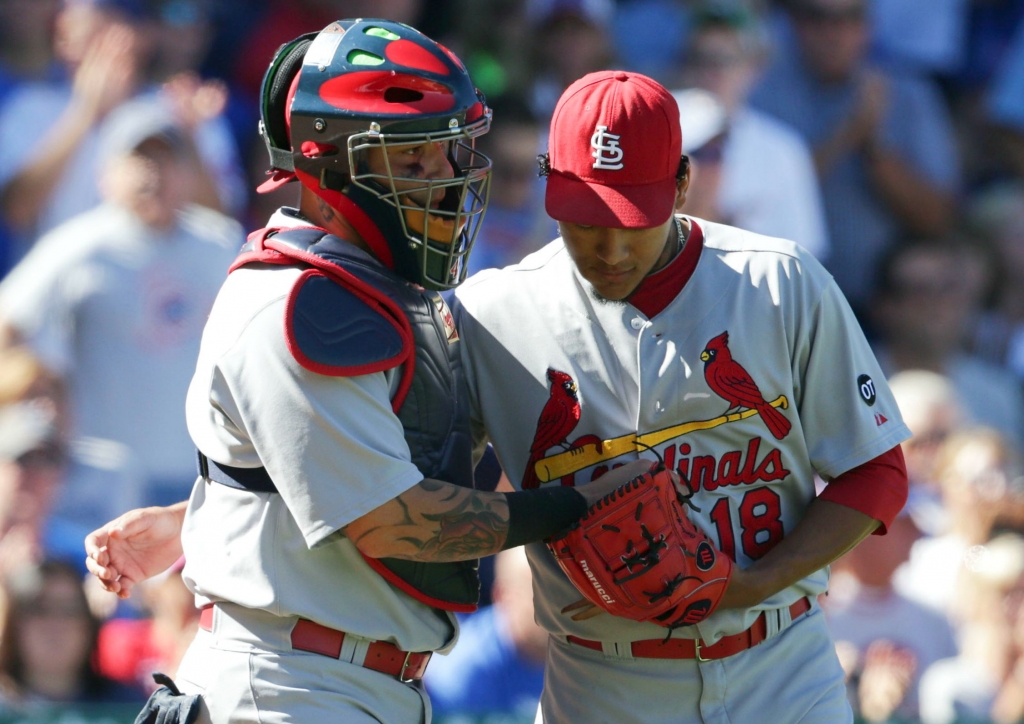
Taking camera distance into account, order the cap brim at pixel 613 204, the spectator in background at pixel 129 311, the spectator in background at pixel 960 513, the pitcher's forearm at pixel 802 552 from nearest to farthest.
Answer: the cap brim at pixel 613 204, the pitcher's forearm at pixel 802 552, the spectator in background at pixel 960 513, the spectator in background at pixel 129 311

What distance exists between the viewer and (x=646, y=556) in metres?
2.75

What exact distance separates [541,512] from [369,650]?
0.43 meters

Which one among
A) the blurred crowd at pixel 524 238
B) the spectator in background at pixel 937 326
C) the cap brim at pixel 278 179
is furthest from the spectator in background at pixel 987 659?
the cap brim at pixel 278 179

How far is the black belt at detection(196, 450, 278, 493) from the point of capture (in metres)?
2.67

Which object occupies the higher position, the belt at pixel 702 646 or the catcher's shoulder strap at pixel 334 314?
the catcher's shoulder strap at pixel 334 314

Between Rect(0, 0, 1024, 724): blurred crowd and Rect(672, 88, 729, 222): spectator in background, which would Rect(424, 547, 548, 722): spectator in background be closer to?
Rect(0, 0, 1024, 724): blurred crowd

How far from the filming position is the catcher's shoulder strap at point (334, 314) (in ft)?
8.30

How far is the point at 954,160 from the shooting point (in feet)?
25.6

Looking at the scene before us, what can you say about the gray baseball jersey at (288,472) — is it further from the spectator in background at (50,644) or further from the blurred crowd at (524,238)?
the spectator in background at (50,644)

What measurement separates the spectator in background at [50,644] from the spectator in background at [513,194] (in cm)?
244

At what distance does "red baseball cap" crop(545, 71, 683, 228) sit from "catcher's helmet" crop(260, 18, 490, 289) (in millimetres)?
192

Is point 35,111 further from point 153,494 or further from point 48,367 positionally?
point 153,494

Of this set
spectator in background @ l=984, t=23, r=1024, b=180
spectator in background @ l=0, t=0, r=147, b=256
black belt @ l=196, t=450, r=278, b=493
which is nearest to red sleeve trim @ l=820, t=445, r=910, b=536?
black belt @ l=196, t=450, r=278, b=493

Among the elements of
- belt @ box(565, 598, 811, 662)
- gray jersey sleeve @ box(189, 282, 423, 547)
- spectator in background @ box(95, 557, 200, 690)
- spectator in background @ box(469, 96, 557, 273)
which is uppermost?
gray jersey sleeve @ box(189, 282, 423, 547)
